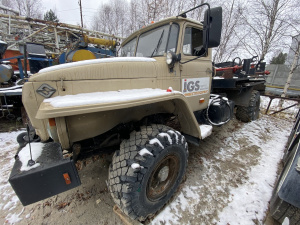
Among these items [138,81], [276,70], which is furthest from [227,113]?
[276,70]

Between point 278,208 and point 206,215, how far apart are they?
82 cm

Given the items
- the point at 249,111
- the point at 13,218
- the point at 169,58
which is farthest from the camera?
the point at 249,111

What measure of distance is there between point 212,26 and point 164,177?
2.04 meters

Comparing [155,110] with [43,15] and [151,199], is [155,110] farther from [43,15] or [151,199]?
[43,15]

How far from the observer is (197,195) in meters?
2.18

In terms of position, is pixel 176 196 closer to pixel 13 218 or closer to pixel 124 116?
pixel 124 116

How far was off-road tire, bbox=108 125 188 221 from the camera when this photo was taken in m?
1.51

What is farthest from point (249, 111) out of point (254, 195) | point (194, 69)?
point (194, 69)

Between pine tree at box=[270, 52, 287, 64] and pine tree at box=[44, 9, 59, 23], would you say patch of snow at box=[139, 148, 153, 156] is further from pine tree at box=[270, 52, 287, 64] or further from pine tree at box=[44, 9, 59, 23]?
pine tree at box=[44, 9, 59, 23]

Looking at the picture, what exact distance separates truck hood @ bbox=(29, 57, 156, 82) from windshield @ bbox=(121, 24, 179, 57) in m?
0.43

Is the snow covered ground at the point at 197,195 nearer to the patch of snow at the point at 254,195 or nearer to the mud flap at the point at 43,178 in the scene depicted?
the patch of snow at the point at 254,195

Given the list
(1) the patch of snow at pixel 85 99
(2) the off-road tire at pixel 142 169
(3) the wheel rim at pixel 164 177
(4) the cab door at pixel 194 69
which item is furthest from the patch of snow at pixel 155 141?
(4) the cab door at pixel 194 69

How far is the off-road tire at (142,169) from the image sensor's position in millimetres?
1508

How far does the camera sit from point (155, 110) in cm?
207
